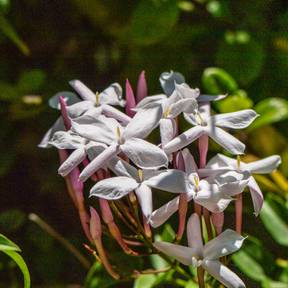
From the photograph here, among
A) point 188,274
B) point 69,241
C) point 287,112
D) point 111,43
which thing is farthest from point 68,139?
point 111,43

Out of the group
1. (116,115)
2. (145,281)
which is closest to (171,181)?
(116,115)

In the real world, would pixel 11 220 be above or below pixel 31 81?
below

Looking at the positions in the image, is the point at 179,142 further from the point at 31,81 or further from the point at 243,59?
the point at 31,81

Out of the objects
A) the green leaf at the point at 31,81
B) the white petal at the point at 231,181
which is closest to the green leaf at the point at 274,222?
the white petal at the point at 231,181

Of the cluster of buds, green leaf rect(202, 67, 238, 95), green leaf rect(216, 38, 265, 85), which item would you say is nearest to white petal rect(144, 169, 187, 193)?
the cluster of buds

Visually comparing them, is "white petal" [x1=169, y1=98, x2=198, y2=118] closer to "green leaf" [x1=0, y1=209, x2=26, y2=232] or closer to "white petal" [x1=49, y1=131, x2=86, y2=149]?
"white petal" [x1=49, y1=131, x2=86, y2=149]

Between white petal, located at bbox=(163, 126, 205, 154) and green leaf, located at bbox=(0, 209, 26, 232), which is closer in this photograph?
white petal, located at bbox=(163, 126, 205, 154)

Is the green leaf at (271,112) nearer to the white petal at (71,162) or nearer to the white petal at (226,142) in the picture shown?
the white petal at (226,142)

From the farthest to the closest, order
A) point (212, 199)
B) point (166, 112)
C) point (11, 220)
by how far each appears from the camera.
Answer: point (11, 220) → point (166, 112) → point (212, 199)
